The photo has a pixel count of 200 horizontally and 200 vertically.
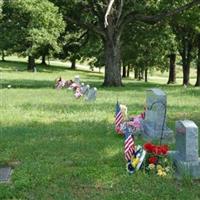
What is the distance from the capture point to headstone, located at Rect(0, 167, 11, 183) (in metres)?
9.77

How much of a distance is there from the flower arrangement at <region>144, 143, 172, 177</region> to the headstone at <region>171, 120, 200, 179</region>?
22cm

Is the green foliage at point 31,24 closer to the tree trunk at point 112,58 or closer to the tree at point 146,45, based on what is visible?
the tree trunk at point 112,58

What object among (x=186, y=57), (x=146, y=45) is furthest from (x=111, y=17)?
(x=186, y=57)

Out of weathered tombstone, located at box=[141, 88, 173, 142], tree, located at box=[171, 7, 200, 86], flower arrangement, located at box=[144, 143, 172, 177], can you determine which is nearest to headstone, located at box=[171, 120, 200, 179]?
flower arrangement, located at box=[144, 143, 172, 177]

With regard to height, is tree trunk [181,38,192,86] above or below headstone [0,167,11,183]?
above

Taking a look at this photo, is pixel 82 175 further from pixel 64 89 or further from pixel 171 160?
pixel 64 89

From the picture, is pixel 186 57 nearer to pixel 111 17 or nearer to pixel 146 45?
pixel 146 45

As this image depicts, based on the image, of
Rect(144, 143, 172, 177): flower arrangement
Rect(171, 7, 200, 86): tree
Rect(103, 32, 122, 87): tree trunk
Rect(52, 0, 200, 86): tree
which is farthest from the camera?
Rect(171, 7, 200, 86): tree

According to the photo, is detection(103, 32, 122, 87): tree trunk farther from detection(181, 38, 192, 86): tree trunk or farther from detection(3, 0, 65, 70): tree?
detection(181, 38, 192, 86): tree trunk

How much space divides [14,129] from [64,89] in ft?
54.1

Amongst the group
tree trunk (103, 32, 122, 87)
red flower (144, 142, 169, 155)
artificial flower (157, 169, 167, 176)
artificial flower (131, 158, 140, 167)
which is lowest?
artificial flower (157, 169, 167, 176)

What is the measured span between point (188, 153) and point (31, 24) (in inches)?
1052

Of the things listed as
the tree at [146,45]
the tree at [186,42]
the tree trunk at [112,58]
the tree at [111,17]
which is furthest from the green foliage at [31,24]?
the tree at [186,42]

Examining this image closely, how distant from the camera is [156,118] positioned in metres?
13.6
